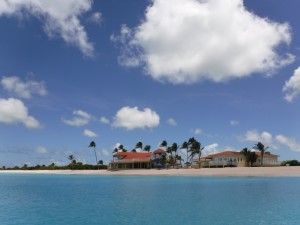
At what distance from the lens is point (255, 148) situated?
10488cm

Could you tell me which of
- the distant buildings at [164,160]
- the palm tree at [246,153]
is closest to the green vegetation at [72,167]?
the distant buildings at [164,160]

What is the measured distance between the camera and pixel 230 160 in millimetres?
102312

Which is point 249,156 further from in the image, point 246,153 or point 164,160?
point 164,160

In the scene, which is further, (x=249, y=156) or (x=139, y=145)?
(x=139, y=145)

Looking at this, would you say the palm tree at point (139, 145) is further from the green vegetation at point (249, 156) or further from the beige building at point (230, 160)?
the green vegetation at point (249, 156)

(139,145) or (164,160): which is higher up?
(139,145)

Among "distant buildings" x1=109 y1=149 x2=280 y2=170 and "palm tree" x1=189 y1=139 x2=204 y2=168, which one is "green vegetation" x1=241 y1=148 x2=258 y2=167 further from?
"palm tree" x1=189 y1=139 x2=204 y2=168

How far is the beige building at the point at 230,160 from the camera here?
10169 cm

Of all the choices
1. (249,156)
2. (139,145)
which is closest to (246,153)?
(249,156)

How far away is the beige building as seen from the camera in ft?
334

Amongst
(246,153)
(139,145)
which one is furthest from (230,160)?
(139,145)

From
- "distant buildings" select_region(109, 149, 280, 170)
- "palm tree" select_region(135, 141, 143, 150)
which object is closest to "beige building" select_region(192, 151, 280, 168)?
"distant buildings" select_region(109, 149, 280, 170)

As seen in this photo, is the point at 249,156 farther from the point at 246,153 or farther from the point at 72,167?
the point at 72,167

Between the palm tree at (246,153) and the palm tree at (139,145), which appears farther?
the palm tree at (139,145)
